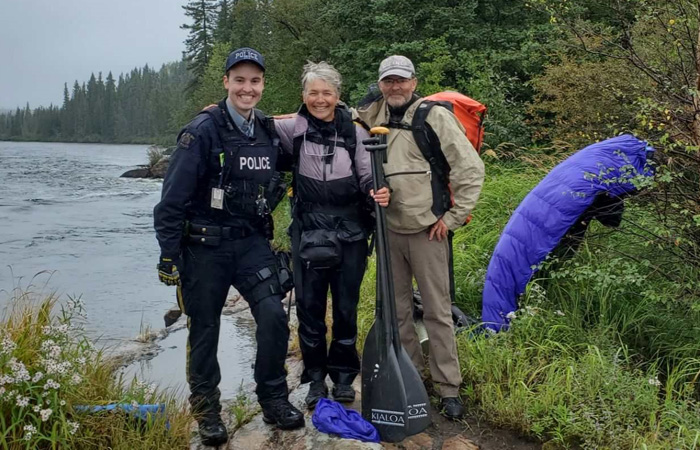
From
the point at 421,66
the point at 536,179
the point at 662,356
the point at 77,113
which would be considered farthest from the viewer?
the point at 77,113

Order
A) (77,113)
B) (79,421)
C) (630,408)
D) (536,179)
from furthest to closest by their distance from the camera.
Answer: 1. (77,113)
2. (536,179)
3. (630,408)
4. (79,421)

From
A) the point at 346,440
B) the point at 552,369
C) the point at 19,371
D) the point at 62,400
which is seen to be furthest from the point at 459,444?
the point at 19,371

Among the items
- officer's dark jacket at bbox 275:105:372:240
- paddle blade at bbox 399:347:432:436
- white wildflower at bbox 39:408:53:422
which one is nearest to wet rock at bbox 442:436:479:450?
paddle blade at bbox 399:347:432:436

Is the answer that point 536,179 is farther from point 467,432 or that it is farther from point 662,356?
point 467,432

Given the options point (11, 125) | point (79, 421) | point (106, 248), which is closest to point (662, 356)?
point (79, 421)

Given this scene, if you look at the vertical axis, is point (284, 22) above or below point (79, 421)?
above

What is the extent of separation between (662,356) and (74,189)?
92.2ft

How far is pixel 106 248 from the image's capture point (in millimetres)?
14734

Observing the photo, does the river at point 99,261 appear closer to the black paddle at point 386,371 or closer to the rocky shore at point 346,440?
the rocky shore at point 346,440

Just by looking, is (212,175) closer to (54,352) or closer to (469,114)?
(54,352)

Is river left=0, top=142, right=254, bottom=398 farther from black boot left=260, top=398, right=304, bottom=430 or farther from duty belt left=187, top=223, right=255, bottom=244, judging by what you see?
duty belt left=187, top=223, right=255, bottom=244

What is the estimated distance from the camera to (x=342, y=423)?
3.32 m

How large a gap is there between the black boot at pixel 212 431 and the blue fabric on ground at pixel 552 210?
6.99 feet

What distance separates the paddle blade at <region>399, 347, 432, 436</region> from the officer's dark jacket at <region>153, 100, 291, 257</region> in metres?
1.20
